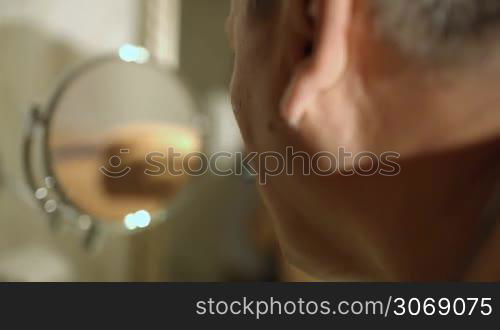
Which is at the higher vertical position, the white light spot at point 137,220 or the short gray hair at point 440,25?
the short gray hair at point 440,25

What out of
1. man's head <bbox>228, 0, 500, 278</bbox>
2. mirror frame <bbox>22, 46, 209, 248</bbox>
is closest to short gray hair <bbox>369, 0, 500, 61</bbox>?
man's head <bbox>228, 0, 500, 278</bbox>

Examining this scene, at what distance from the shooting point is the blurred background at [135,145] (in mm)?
746

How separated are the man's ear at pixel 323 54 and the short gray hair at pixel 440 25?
0.6 inches

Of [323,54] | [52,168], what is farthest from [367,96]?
[52,168]

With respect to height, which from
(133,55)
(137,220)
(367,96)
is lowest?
(137,220)

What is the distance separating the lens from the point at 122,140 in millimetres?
743

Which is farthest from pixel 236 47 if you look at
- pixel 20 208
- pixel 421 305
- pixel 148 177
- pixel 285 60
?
pixel 20 208

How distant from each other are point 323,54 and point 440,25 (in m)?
0.04

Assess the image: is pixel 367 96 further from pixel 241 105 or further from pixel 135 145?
pixel 135 145

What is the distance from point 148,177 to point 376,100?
51 cm

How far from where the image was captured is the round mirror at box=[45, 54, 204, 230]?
0.68m

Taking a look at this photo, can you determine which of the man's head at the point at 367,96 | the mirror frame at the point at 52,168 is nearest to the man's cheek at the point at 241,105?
the man's head at the point at 367,96

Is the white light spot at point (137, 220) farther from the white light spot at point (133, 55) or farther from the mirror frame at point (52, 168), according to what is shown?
the white light spot at point (133, 55)

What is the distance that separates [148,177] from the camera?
707mm
